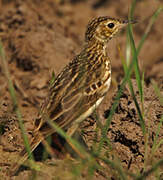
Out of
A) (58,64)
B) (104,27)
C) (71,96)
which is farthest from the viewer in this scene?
(58,64)

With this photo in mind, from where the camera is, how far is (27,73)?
6703mm

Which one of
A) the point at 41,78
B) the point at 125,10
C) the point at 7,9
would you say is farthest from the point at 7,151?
the point at 125,10

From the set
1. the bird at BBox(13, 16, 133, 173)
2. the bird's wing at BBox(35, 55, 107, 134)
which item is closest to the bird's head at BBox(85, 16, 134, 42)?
the bird at BBox(13, 16, 133, 173)

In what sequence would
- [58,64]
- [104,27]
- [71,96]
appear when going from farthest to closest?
[58,64] → [104,27] → [71,96]

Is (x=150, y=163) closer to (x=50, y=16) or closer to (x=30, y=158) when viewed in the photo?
(x=30, y=158)

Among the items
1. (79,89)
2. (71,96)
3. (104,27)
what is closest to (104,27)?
(104,27)

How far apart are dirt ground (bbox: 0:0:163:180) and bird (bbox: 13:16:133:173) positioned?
0.30 m

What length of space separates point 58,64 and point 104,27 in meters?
1.57

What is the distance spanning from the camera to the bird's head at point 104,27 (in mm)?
5176

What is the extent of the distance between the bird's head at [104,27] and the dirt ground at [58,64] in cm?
26

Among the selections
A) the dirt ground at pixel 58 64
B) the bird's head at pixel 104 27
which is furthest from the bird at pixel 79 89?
the dirt ground at pixel 58 64

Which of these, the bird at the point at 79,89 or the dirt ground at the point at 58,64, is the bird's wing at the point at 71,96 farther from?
the dirt ground at the point at 58,64

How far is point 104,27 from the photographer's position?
5180 millimetres

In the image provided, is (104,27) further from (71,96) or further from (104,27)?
(71,96)
